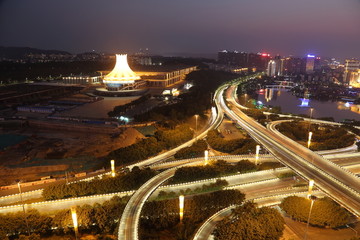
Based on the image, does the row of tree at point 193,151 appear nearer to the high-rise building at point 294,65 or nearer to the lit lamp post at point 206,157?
the lit lamp post at point 206,157

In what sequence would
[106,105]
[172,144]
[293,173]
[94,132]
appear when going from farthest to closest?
[106,105]
[94,132]
[172,144]
[293,173]

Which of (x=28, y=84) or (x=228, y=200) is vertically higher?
(x=28, y=84)

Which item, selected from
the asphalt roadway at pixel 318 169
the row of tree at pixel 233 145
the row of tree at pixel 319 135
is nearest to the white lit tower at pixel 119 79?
the row of tree at pixel 233 145

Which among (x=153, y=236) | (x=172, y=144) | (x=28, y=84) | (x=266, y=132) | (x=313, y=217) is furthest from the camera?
(x=28, y=84)

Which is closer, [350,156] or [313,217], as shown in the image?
[313,217]

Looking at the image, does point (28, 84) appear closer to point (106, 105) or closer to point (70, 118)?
point (106, 105)

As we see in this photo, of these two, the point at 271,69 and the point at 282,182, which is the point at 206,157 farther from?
the point at 271,69

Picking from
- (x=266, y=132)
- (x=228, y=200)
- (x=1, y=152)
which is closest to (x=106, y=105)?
(x=1, y=152)
